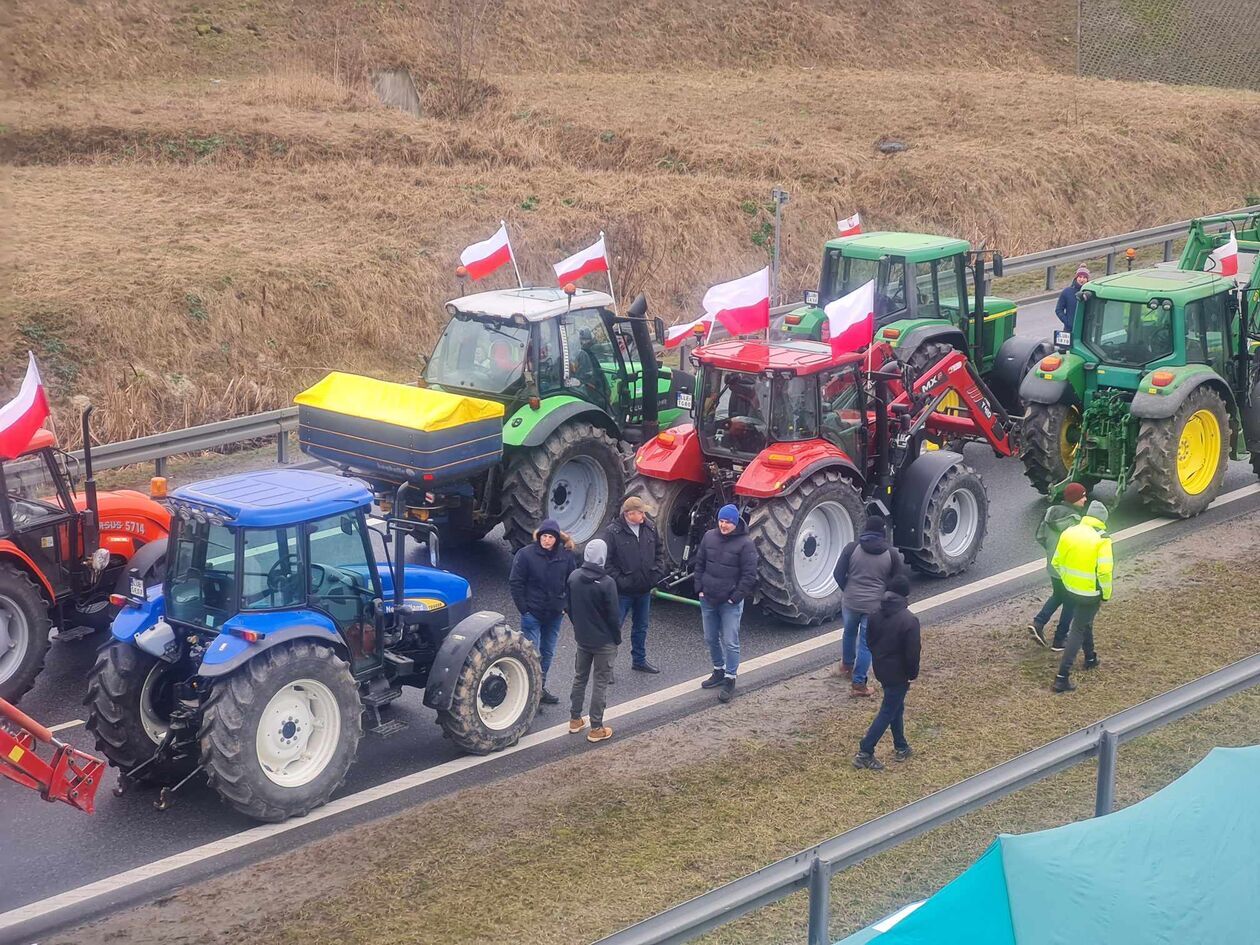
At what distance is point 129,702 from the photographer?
9.08 m

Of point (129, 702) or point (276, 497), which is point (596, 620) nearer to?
point (276, 497)

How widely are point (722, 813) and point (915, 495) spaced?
4623 millimetres

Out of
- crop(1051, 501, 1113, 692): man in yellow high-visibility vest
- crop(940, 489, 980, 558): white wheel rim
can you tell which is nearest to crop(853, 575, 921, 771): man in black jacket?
crop(1051, 501, 1113, 692): man in yellow high-visibility vest

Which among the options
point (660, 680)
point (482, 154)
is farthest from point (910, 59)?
point (660, 680)

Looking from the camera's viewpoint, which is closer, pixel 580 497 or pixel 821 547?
pixel 821 547

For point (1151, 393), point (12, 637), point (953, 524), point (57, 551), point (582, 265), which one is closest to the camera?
point (12, 637)

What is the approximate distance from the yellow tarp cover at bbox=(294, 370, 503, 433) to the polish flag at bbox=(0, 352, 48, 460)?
8.52ft

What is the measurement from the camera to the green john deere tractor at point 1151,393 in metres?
14.0

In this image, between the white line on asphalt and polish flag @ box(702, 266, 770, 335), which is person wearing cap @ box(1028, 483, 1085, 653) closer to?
the white line on asphalt

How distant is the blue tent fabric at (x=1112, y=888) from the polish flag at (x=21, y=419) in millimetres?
7500

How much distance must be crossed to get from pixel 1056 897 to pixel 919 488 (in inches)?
276

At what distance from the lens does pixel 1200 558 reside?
44.9ft

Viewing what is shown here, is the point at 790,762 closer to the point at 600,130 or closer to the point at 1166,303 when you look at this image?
the point at 1166,303

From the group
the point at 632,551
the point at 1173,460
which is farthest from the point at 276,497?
the point at 1173,460
